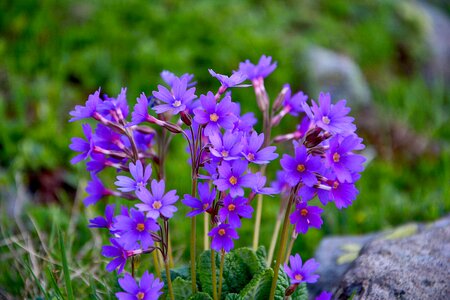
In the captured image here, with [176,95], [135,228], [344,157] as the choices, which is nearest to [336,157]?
[344,157]

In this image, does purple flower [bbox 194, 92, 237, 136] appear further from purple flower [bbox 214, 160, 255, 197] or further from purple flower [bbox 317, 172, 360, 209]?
purple flower [bbox 317, 172, 360, 209]

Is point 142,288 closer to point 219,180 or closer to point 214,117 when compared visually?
point 219,180

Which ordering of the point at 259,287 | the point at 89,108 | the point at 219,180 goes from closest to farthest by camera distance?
1. the point at 219,180
2. the point at 89,108
3. the point at 259,287

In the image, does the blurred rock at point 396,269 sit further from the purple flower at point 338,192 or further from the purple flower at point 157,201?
the purple flower at point 157,201

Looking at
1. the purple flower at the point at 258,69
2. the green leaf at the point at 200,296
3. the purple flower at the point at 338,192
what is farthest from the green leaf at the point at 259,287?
the purple flower at the point at 258,69

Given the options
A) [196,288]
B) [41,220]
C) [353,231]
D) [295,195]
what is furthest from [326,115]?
[41,220]

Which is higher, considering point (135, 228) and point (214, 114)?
point (214, 114)

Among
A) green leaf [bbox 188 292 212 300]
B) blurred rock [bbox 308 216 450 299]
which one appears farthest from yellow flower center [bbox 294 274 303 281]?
green leaf [bbox 188 292 212 300]
